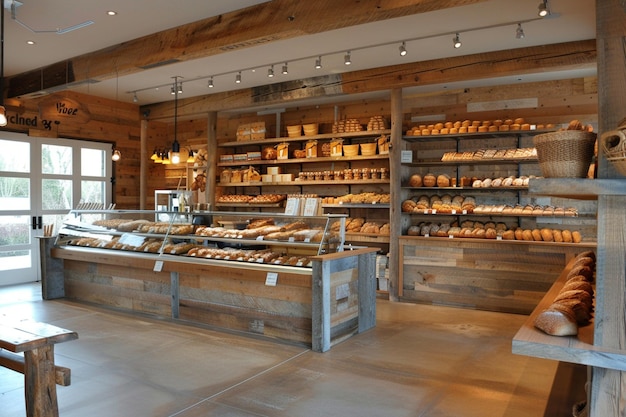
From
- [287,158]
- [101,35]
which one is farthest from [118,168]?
[101,35]

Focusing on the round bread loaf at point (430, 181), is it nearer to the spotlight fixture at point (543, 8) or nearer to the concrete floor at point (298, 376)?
the concrete floor at point (298, 376)

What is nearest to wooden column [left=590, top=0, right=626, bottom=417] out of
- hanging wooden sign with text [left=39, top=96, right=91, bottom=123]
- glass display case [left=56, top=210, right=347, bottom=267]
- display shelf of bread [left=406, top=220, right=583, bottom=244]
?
glass display case [left=56, top=210, right=347, bottom=267]

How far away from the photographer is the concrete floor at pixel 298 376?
10.1 ft

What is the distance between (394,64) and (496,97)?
1.49m

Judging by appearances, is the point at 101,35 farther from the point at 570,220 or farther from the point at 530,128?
the point at 570,220

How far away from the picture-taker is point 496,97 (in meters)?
6.60

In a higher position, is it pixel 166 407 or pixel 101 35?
pixel 101 35

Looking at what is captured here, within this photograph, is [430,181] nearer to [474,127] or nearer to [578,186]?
[474,127]

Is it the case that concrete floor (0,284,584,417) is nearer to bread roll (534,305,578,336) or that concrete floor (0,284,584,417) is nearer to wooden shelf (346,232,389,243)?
bread roll (534,305,578,336)

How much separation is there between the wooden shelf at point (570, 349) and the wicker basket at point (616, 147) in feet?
1.93

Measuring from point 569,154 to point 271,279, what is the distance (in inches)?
127

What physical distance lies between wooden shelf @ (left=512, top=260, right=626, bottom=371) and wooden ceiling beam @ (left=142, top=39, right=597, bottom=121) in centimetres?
448

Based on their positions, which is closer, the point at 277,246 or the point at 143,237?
the point at 277,246

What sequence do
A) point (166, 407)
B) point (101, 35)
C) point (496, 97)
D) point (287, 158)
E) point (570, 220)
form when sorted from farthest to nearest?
point (287, 158), point (496, 97), point (570, 220), point (101, 35), point (166, 407)
